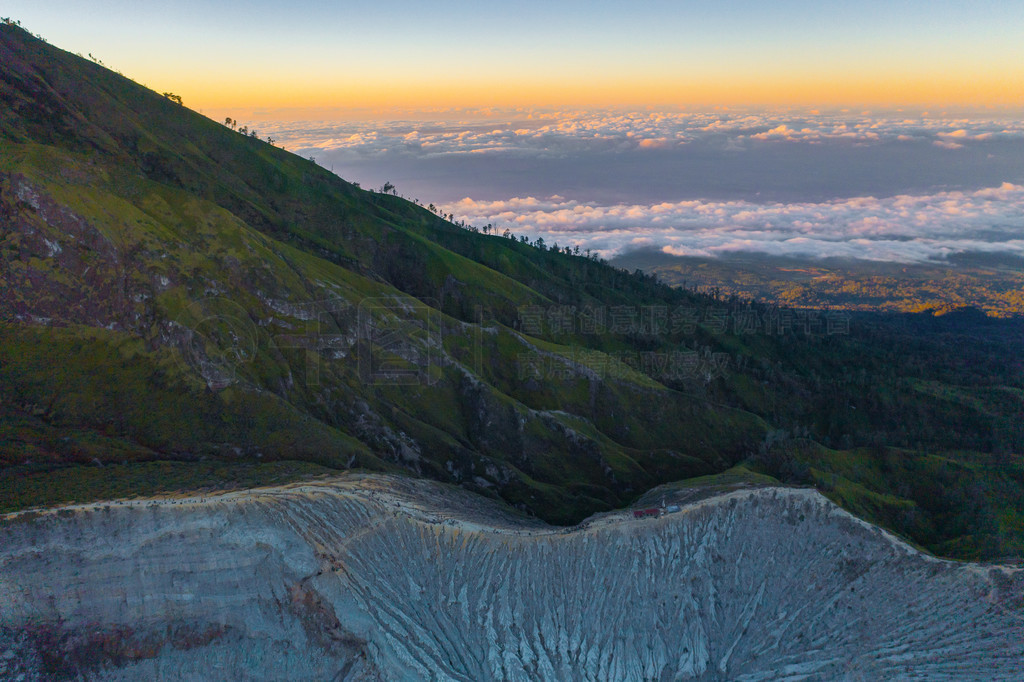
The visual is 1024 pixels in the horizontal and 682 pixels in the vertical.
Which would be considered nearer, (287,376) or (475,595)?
(475,595)

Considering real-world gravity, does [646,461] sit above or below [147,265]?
below

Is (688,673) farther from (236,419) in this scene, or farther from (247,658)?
(236,419)

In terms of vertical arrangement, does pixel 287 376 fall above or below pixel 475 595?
above

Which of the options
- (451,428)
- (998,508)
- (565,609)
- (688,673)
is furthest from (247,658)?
(998,508)

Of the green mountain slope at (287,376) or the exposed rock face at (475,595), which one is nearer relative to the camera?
the exposed rock face at (475,595)
